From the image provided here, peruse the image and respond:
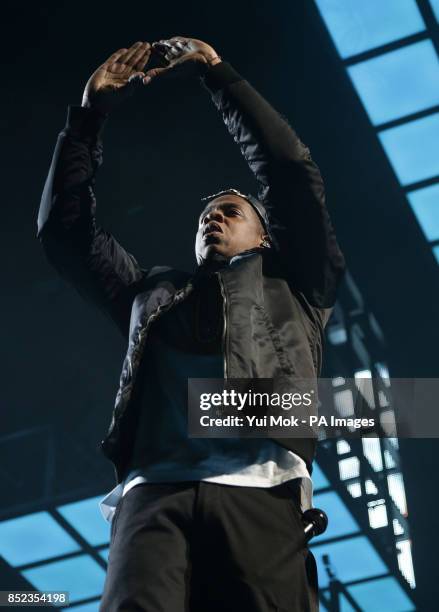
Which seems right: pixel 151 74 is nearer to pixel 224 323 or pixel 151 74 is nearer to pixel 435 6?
pixel 224 323

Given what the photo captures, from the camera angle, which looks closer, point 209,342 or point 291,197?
point 209,342

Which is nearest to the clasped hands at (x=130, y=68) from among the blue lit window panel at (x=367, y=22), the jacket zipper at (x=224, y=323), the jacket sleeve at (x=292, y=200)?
the jacket sleeve at (x=292, y=200)

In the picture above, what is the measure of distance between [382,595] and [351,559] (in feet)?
2.00

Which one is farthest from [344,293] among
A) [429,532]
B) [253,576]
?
[253,576]

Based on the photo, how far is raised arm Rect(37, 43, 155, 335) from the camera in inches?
91.4

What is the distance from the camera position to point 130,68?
2.40m

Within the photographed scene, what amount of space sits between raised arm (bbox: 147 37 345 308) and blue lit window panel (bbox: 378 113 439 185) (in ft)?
15.5

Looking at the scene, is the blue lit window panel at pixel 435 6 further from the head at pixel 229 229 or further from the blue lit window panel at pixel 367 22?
the head at pixel 229 229

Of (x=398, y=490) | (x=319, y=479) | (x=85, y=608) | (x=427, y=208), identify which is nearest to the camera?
(x=427, y=208)

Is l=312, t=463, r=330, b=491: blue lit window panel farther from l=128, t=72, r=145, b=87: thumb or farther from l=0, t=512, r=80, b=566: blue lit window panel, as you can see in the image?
l=128, t=72, r=145, b=87: thumb

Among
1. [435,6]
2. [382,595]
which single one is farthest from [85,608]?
[435,6]

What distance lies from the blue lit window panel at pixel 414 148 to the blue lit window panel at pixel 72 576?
180 inches

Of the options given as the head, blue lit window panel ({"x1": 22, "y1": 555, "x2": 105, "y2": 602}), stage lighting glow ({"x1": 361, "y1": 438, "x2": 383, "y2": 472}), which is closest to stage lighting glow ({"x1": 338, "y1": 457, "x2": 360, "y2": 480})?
stage lighting glow ({"x1": 361, "y1": 438, "x2": 383, "y2": 472})

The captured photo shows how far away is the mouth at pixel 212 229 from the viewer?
2.44m
